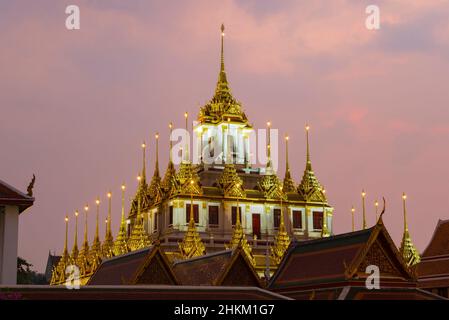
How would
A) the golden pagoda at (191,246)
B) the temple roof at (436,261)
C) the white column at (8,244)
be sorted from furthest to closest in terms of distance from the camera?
1. the golden pagoda at (191,246)
2. the temple roof at (436,261)
3. the white column at (8,244)

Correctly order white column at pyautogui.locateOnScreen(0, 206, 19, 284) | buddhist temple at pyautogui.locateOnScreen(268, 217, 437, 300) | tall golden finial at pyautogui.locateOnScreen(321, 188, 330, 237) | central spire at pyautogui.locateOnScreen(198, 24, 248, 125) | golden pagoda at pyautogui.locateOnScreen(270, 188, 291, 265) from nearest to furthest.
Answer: buddhist temple at pyautogui.locateOnScreen(268, 217, 437, 300) < white column at pyautogui.locateOnScreen(0, 206, 19, 284) < golden pagoda at pyautogui.locateOnScreen(270, 188, 291, 265) < tall golden finial at pyautogui.locateOnScreen(321, 188, 330, 237) < central spire at pyautogui.locateOnScreen(198, 24, 248, 125)

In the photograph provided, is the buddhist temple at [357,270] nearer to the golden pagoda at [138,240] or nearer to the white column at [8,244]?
the white column at [8,244]

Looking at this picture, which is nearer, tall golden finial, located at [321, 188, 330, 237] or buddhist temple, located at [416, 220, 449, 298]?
buddhist temple, located at [416, 220, 449, 298]

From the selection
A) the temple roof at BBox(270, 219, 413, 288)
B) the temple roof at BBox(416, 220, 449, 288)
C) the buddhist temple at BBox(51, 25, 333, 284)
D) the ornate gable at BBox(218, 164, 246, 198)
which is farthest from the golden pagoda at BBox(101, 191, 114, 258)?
the temple roof at BBox(270, 219, 413, 288)

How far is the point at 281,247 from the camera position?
69.1 metres

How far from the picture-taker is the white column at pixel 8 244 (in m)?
29.9

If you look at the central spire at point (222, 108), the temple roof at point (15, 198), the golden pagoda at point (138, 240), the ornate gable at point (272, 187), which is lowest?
the temple roof at point (15, 198)

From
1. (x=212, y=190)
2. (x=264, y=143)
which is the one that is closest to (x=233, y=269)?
(x=212, y=190)

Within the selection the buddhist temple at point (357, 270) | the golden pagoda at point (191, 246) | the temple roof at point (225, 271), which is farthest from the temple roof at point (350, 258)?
the golden pagoda at point (191, 246)

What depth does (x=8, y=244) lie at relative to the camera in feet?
98.2

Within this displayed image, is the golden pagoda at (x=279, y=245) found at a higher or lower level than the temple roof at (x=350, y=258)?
higher

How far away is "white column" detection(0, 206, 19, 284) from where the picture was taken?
29.9 meters

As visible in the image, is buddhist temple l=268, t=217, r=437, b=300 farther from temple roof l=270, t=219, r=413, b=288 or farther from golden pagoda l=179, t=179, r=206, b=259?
golden pagoda l=179, t=179, r=206, b=259
